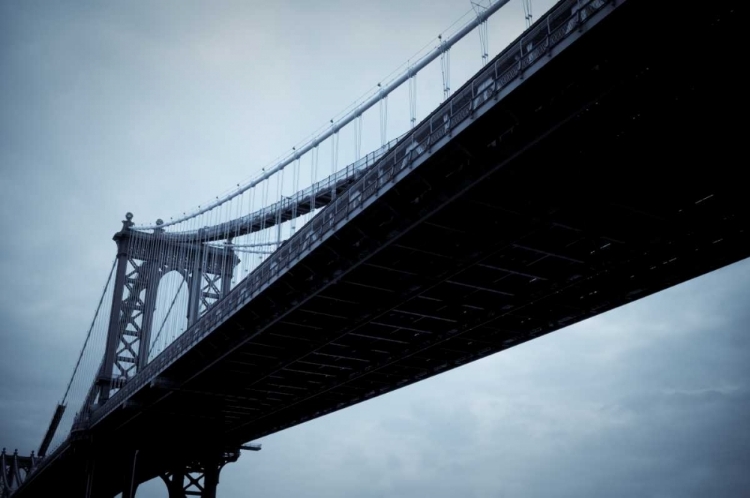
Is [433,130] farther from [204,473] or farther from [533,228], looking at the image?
[204,473]

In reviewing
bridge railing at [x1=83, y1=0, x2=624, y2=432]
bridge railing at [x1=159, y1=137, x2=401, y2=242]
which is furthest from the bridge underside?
bridge railing at [x1=159, y1=137, x2=401, y2=242]

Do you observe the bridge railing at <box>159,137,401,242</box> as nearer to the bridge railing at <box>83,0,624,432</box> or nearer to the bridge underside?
the bridge railing at <box>83,0,624,432</box>

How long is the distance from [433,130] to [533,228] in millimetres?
5191

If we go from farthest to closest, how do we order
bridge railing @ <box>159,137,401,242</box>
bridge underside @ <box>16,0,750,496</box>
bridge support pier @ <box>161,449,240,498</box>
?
bridge support pier @ <box>161,449,240,498</box> → bridge railing @ <box>159,137,401,242</box> → bridge underside @ <box>16,0,750,496</box>

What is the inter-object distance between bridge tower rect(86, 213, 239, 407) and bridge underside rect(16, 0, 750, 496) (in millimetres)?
17291

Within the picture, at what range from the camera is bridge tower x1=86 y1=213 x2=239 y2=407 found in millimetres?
62188

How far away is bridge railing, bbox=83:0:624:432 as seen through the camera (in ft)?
58.3

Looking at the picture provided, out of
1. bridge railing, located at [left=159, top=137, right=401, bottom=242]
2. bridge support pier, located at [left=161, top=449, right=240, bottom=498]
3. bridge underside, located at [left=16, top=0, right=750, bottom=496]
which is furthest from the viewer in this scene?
bridge support pier, located at [left=161, top=449, right=240, bottom=498]

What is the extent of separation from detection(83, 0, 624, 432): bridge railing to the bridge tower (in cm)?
2445

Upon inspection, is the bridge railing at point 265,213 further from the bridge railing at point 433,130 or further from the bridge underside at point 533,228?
the bridge underside at point 533,228

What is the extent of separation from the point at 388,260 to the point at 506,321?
30.8 ft

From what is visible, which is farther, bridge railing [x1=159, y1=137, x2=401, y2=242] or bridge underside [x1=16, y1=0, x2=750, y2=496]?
bridge railing [x1=159, y1=137, x2=401, y2=242]

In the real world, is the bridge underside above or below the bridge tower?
below

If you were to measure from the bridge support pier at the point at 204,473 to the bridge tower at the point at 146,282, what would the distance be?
30.3ft
